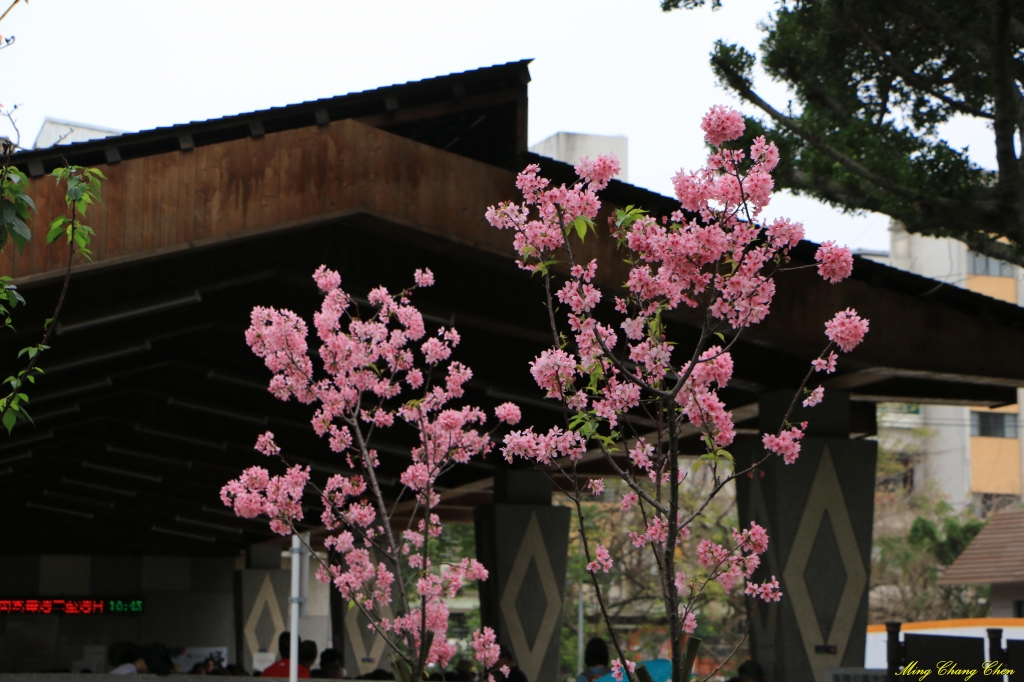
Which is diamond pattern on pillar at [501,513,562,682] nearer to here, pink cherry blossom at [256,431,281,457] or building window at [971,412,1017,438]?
pink cherry blossom at [256,431,281,457]

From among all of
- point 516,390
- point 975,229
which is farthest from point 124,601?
point 975,229

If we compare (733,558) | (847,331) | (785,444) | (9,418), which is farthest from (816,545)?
(9,418)

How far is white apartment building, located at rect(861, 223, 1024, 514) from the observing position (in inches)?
1679

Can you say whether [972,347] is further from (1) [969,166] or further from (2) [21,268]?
(2) [21,268]

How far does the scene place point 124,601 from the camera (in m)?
32.7

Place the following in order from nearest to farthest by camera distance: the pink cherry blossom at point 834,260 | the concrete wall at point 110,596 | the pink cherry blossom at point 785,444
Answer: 1. the pink cherry blossom at point 834,260
2. the pink cherry blossom at point 785,444
3. the concrete wall at point 110,596

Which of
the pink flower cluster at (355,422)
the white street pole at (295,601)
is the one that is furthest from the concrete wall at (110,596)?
the white street pole at (295,601)

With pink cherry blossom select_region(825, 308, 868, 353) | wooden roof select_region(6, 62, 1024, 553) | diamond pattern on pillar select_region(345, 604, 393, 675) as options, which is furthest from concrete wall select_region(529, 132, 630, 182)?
pink cherry blossom select_region(825, 308, 868, 353)

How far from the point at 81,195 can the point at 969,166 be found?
28.4 ft

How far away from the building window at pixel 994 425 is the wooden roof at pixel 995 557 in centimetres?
1822

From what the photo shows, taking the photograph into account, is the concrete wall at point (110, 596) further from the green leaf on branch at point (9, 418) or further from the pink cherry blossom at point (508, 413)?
the green leaf on branch at point (9, 418)
